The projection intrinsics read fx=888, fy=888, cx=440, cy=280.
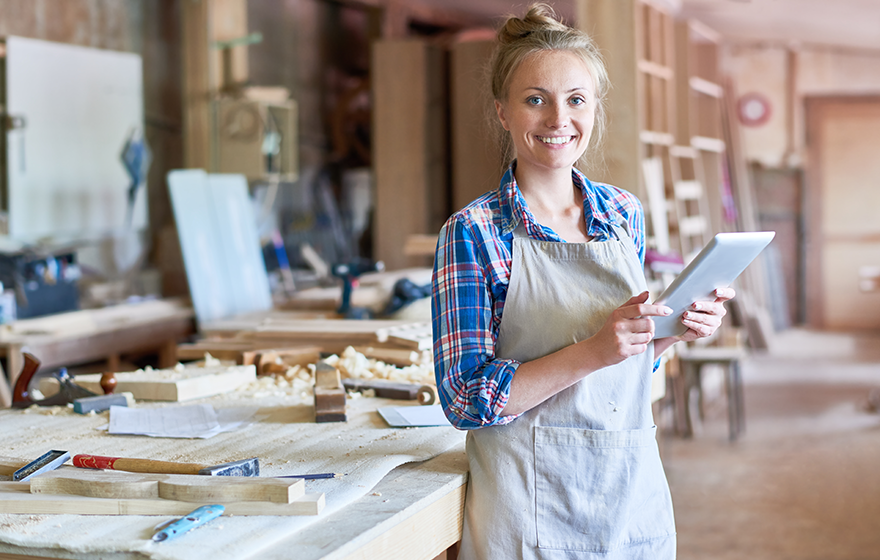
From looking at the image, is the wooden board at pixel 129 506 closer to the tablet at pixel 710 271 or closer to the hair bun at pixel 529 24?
the tablet at pixel 710 271

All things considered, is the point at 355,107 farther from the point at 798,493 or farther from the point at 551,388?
the point at 551,388

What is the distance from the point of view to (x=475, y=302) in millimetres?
1551

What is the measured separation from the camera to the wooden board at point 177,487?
1385 millimetres

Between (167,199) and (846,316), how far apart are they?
7343 mm

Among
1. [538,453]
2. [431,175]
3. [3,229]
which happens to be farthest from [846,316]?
[538,453]

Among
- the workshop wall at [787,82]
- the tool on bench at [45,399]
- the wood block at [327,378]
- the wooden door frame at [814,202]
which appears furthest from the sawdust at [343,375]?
the wooden door frame at [814,202]

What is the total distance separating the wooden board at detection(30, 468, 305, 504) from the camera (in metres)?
1.38

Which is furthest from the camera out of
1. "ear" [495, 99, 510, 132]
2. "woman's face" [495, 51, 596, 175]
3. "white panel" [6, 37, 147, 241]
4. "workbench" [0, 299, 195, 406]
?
"white panel" [6, 37, 147, 241]

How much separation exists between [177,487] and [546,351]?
663mm

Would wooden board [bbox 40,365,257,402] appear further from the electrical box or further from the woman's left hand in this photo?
the electrical box

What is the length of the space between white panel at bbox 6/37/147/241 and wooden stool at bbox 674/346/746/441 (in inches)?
139

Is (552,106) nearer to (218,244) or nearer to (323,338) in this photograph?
(323,338)

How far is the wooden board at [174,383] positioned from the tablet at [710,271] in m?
1.24

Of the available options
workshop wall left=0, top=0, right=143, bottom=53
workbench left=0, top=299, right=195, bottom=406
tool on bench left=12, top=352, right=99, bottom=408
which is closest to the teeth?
tool on bench left=12, top=352, right=99, bottom=408
